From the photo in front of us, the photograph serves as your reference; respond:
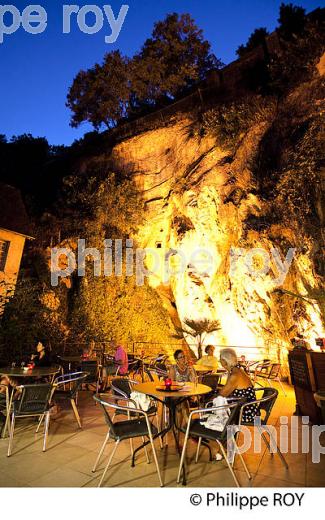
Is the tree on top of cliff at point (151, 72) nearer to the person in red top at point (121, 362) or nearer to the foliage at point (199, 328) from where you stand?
the foliage at point (199, 328)

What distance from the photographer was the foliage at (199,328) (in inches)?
484

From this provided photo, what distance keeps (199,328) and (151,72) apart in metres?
13.4

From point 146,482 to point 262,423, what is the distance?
150 cm

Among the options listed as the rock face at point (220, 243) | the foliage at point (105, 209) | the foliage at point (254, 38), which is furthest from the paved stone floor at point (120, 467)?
the foliage at point (254, 38)

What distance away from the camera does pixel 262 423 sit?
12.4ft

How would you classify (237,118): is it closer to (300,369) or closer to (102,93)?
(300,369)

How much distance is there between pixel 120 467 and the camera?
3.53 m

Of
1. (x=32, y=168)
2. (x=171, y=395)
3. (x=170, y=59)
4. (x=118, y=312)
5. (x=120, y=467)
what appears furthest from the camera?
(x=32, y=168)

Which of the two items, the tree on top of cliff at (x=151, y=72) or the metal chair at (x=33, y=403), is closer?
the metal chair at (x=33, y=403)

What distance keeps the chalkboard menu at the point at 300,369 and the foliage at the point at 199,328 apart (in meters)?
6.19

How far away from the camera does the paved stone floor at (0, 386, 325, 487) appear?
3.21m

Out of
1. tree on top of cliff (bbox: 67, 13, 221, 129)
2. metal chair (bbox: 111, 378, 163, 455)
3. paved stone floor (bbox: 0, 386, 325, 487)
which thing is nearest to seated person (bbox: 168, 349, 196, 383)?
metal chair (bbox: 111, 378, 163, 455)

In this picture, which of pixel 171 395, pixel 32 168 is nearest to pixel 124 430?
pixel 171 395

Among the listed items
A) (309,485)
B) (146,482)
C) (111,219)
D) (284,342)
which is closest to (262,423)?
(309,485)
